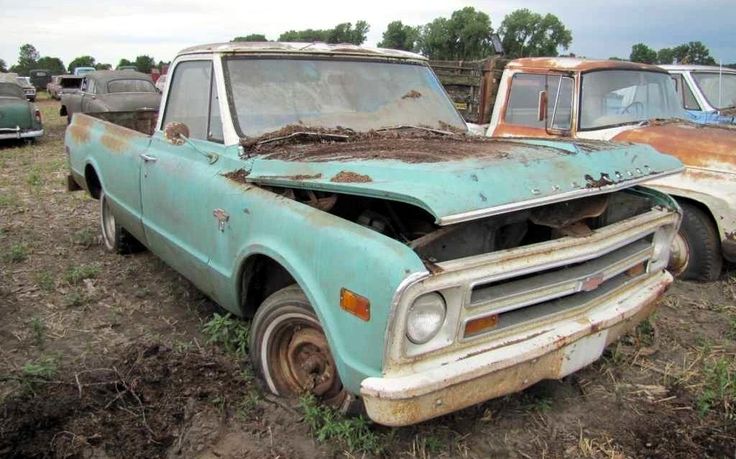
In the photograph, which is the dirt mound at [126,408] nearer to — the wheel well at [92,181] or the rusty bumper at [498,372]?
the rusty bumper at [498,372]

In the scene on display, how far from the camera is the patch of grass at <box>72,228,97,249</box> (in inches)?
225

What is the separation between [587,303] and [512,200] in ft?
2.39

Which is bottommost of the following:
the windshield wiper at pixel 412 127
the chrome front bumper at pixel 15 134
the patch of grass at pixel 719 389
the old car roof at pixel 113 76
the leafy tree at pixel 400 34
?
the patch of grass at pixel 719 389

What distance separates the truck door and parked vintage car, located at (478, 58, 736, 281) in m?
2.95

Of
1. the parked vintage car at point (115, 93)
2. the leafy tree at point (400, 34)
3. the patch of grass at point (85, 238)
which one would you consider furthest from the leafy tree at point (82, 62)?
the patch of grass at point (85, 238)

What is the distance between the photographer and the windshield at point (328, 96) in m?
3.43

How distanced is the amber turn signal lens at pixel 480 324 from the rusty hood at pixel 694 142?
3.16 metres

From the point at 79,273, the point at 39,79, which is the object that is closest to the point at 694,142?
the point at 79,273

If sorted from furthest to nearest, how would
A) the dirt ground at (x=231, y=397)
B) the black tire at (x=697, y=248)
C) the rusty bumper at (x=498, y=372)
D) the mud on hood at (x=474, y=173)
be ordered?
the black tire at (x=697, y=248) → the dirt ground at (x=231, y=397) → the mud on hood at (x=474, y=173) → the rusty bumper at (x=498, y=372)

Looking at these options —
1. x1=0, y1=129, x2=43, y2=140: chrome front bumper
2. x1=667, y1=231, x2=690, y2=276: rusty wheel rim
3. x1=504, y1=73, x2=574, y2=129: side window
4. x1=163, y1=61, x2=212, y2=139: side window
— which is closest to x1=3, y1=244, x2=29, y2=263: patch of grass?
x1=163, y1=61, x2=212, y2=139: side window

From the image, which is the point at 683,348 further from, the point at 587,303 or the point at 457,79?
the point at 457,79

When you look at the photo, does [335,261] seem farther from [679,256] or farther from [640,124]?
[640,124]

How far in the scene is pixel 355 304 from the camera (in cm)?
221

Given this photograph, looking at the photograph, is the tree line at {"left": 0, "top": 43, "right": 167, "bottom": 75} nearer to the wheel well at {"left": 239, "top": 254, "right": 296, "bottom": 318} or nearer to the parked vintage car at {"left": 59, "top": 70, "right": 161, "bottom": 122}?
the parked vintage car at {"left": 59, "top": 70, "right": 161, "bottom": 122}
